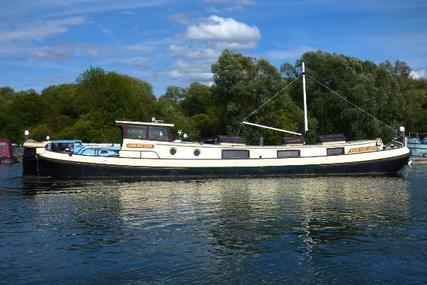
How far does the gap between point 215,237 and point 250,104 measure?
6178 centimetres

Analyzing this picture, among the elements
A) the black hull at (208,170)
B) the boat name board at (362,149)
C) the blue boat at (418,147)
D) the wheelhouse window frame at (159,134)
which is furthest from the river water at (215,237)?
the blue boat at (418,147)

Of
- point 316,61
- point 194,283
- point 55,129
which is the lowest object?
point 194,283

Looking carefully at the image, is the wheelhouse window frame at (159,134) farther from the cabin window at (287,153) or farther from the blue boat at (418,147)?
the blue boat at (418,147)

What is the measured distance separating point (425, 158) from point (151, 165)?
4526cm

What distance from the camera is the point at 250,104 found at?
81438 millimetres

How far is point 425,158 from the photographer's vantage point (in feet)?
254

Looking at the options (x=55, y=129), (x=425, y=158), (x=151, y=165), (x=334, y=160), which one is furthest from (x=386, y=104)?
(x=55, y=129)

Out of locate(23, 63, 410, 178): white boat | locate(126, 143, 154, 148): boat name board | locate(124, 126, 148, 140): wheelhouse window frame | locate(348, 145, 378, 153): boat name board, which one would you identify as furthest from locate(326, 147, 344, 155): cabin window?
locate(124, 126, 148, 140): wheelhouse window frame

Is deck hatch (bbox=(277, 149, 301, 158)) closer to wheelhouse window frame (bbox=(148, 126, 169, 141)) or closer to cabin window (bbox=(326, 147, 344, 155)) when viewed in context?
cabin window (bbox=(326, 147, 344, 155))

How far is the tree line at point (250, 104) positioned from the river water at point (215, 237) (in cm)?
3466

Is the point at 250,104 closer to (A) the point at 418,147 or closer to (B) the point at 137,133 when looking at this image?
(A) the point at 418,147

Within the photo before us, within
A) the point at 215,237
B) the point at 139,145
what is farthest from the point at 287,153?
the point at 215,237

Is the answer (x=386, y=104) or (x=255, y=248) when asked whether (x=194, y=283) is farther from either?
(x=386, y=104)

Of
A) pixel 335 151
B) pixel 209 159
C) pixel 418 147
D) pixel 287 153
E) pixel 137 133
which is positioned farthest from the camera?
pixel 418 147
